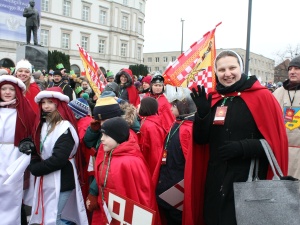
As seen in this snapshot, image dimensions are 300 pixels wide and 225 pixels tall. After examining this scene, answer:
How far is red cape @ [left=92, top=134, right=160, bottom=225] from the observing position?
2.93 m

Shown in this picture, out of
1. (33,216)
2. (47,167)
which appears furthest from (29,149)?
(33,216)

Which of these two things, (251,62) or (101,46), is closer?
(101,46)

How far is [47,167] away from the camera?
3393mm

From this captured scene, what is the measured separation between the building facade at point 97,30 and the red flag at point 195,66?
148 feet

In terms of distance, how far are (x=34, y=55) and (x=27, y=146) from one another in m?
8.84

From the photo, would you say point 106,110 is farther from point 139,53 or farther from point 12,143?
point 139,53

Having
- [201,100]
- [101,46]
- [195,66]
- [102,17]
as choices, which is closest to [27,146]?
[201,100]

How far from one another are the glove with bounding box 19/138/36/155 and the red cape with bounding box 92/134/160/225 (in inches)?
34.1

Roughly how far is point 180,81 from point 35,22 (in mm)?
A: 10742

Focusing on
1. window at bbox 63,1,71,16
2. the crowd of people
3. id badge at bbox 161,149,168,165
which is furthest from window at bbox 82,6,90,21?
id badge at bbox 161,149,168,165

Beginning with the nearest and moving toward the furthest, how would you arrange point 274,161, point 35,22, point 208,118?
point 274,161 < point 208,118 < point 35,22

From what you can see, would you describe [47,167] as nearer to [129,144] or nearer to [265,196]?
[129,144]

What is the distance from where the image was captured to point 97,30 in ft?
180

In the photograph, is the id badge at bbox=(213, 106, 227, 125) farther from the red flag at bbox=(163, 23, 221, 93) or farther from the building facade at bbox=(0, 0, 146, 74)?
the building facade at bbox=(0, 0, 146, 74)
